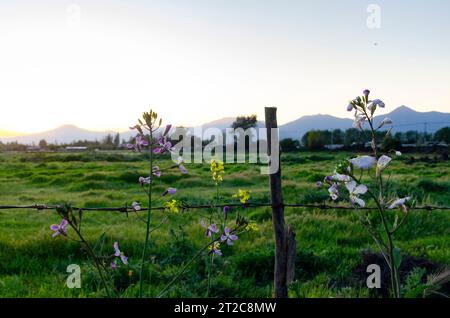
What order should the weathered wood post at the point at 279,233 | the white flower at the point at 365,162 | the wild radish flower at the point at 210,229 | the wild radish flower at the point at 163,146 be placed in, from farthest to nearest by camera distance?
the weathered wood post at the point at 279,233
the wild radish flower at the point at 210,229
the wild radish flower at the point at 163,146
the white flower at the point at 365,162

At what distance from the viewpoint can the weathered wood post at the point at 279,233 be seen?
11.0 feet

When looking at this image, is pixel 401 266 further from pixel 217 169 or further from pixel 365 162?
pixel 365 162

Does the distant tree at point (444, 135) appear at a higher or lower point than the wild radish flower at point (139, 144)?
higher

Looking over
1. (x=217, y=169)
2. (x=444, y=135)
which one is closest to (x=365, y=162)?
(x=217, y=169)

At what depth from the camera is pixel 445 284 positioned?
459 centimetres

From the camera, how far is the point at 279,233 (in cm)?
339

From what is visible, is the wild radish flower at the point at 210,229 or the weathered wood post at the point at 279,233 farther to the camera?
the weathered wood post at the point at 279,233

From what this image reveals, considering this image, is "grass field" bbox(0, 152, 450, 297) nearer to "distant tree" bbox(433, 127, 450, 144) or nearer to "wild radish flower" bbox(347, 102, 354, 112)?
"wild radish flower" bbox(347, 102, 354, 112)

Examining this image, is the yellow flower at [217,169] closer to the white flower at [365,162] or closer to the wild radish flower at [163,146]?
the wild radish flower at [163,146]

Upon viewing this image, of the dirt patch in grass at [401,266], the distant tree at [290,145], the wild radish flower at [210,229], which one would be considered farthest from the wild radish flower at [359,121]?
the distant tree at [290,145]

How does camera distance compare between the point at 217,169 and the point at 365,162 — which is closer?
the point at 365,162

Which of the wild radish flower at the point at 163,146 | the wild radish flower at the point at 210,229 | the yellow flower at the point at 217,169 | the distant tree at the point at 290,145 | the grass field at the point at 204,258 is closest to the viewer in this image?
the wild radish flower at the point at 163,146
